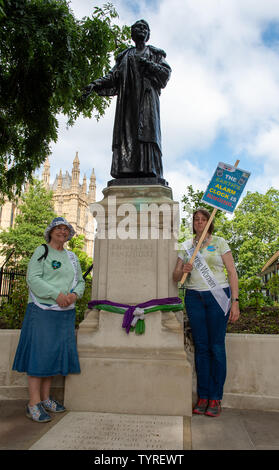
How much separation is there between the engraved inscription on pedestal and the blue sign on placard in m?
0.83

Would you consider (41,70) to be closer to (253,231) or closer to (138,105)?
(138,105)

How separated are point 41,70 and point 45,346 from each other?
7387mm

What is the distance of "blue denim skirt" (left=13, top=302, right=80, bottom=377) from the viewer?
3.28m

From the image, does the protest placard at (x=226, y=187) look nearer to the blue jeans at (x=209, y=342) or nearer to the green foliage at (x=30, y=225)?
the blue jeans at (x=209, y=342)

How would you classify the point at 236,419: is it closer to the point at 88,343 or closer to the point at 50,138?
the point at 88,343

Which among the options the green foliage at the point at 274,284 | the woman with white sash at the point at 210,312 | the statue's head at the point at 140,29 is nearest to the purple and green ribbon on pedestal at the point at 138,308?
the woman with white sash at the point at 210,312

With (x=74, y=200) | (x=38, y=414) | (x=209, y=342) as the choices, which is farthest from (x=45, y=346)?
(x=74, y=200)

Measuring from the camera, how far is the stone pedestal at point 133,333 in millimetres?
3383

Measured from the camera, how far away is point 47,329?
3.36 meters

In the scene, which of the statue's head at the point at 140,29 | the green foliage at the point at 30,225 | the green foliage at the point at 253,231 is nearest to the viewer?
the statue's head at the point at 140,29

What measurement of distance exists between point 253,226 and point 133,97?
30.4 metres

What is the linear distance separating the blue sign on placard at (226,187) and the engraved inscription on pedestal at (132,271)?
0.83 meters

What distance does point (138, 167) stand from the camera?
4.41m
